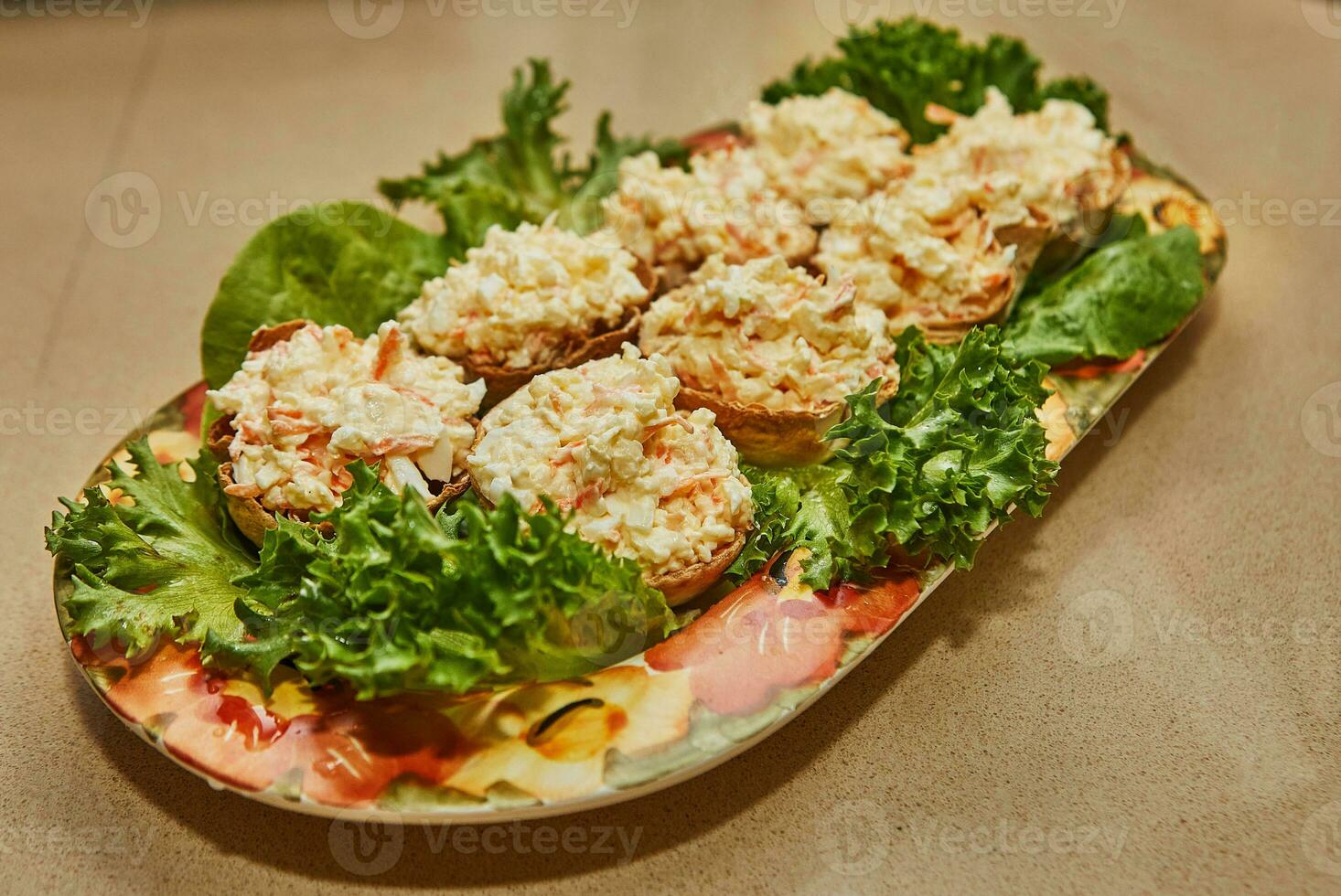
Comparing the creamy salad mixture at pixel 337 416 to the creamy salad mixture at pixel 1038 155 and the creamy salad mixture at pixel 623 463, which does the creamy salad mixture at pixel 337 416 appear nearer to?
the creamy salad mixture at pixel 623 463

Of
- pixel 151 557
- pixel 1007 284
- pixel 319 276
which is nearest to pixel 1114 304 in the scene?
pixel 1007 284

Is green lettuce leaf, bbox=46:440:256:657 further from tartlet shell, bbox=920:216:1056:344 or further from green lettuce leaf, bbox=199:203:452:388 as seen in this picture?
tartlet shell, bbox=920:216:1056:344

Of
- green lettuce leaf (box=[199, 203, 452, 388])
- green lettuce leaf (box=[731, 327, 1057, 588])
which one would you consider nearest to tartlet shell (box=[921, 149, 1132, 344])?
green lettuce leaf (box=[731, 327, 1057, 588])

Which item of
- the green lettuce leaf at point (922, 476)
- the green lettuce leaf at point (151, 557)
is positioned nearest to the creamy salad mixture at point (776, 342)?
the green lettuce leaf at point (922, 476)

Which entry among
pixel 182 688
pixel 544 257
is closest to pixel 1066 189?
pixel 544 257

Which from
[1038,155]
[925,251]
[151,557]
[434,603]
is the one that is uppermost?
[1038,155]

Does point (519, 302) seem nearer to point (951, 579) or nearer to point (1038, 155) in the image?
point (951, 579)

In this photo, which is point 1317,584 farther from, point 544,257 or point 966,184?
point 544,257
